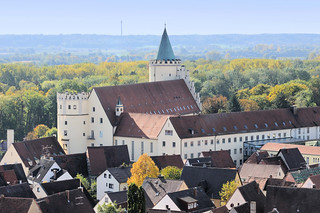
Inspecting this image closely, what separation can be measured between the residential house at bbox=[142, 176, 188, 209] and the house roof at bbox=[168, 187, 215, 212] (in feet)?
7.08

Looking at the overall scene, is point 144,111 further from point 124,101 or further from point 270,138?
point 270,138

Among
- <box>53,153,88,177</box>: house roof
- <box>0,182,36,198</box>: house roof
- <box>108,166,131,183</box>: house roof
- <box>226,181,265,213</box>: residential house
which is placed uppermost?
<box>226,181,265,213</box>: residential house

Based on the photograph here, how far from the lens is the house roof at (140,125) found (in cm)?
11356

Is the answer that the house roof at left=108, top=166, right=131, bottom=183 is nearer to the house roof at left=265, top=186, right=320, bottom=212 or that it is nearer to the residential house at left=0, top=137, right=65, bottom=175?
the residential house at left=0, top=137, right=65, bottom=175

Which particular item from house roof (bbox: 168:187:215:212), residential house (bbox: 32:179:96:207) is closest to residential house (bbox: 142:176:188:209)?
house roof (bbox: 168:187:215:212)

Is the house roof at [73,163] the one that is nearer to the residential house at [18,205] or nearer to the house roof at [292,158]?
the house roof at [292,158]

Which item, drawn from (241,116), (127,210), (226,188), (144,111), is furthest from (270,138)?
(127,210)

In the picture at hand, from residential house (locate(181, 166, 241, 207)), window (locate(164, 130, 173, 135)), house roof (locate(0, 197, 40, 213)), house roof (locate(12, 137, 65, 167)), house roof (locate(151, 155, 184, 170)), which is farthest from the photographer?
window (locate(164, 130, 173, 135))

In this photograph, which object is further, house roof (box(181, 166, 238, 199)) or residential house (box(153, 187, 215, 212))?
house roof (box(181, 166, 238, 199))

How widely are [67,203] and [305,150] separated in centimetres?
4232

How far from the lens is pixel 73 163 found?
337ft

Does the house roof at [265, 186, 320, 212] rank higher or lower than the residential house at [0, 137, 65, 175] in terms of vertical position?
higher

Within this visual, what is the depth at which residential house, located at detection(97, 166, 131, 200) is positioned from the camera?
9331cm

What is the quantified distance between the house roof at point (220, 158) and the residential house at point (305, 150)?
271 inches
